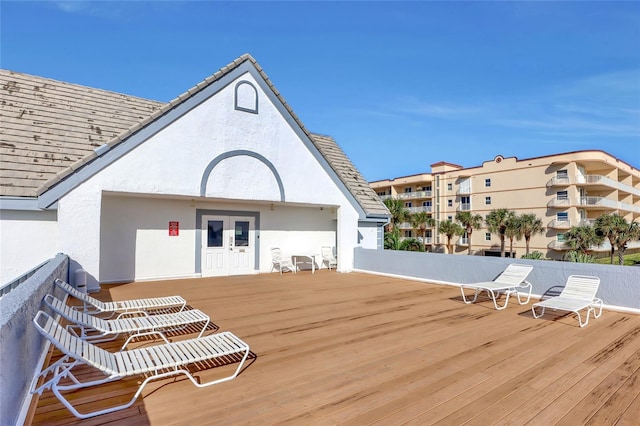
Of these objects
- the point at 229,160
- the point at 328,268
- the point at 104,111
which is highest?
the point at 104,111

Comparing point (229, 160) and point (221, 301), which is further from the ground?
point (229, 160)

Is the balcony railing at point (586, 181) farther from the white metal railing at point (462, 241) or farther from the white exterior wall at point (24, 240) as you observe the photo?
the white exterior wall at point (24, 240)

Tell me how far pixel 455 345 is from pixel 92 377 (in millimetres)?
5161

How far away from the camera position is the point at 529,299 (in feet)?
29.4

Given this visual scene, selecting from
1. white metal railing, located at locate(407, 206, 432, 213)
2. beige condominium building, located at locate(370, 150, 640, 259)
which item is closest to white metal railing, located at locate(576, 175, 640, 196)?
beige condominium building, located at locate(370, 150, 640, 259)

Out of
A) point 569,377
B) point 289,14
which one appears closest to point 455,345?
point 569,377

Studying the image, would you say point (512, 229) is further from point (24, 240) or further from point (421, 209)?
point (24, 240)

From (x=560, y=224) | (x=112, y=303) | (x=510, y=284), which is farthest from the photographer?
(x=560, y=224)

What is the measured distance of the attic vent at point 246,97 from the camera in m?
11.7

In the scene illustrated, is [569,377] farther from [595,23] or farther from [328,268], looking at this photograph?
[595,23]

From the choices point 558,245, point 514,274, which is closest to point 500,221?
point 558,245

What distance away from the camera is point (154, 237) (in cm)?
1187

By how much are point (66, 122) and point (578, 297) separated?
15.7 meters

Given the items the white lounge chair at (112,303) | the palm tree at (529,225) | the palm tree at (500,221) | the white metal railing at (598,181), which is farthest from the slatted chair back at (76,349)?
the white metal railing at (598,181)
